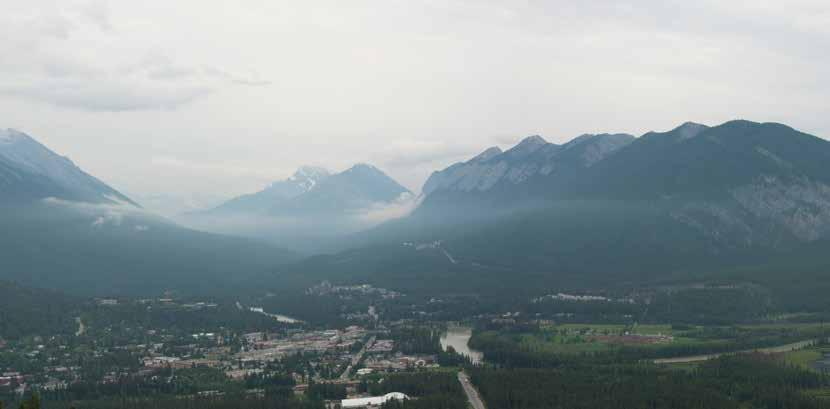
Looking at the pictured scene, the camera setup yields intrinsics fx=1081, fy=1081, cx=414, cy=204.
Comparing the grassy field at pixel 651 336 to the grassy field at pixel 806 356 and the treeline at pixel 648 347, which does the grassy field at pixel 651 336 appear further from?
the treeline at pixel 648 347

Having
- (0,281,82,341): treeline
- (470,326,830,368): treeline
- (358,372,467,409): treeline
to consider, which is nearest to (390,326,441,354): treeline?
(470,326,830,368): treeline

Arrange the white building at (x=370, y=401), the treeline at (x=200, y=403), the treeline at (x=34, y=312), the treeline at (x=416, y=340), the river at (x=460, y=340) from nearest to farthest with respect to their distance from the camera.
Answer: the treeline at (x=200, y=403) < the white building at (x=370, y=401) < the river at (x=460, y=340) < the treeline at (x=416, y=340) < the treeline at (x=34, y=312)

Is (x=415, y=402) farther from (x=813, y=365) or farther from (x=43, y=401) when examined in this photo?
(x=813, y=365)

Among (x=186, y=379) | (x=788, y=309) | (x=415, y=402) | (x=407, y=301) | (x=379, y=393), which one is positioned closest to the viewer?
(x=415, y=402)

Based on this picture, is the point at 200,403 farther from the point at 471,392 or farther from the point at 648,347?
the point at 648,347

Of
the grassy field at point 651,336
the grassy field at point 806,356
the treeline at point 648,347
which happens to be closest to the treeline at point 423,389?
the treeline at point 648,347

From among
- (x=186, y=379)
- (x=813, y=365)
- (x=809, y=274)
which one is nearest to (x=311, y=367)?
(x=186, y=379)
